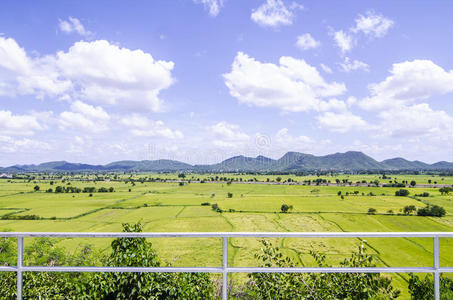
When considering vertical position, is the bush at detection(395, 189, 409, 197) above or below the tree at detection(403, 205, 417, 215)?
above

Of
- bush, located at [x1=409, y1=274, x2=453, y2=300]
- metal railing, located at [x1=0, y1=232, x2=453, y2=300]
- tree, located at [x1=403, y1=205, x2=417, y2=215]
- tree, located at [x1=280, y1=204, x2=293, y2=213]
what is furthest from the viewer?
tree, located at [x1=280, y1=204, x2=293, y2=213]

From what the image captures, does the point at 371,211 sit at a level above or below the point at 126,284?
below

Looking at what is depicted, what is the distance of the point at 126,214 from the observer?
46094mm

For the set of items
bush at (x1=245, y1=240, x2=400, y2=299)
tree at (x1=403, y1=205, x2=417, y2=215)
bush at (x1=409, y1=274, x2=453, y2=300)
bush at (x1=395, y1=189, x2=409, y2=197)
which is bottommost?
tree at (x1=403, y1=205, x2=417, y2=215)

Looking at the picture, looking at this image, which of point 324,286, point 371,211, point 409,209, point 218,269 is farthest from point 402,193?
point 218,269

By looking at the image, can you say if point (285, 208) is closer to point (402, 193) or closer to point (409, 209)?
point (409, 209)

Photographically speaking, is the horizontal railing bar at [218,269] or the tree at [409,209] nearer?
the horizontal railing bar at [218,269]

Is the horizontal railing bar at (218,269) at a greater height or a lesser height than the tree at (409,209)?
greater

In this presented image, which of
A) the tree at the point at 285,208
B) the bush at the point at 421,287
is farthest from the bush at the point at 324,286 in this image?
the tree at the point at 285,208

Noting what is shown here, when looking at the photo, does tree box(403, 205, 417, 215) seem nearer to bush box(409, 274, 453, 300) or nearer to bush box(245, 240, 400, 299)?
bush box(409, 274, 453, 300)

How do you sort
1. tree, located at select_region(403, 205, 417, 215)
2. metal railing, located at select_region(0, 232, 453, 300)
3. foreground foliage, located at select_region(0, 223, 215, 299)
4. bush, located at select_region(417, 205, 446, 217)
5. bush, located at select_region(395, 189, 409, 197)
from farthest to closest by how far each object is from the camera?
bush, located at select_region(395, 189, 409, 197), tree, located at select_region(403, 205, 417, 215), bush, located at select_region(417, 205, 446, 217), foreground foliage, located at select_region(0, 223, 215, 299), metal railing, located at select_region(0, 232, 453, 300)

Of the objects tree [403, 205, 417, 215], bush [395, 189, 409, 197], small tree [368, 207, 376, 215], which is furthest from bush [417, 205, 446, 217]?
bush [395, 189, 409, 197]

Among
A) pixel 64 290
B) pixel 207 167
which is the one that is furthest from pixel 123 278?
pixel 207 167

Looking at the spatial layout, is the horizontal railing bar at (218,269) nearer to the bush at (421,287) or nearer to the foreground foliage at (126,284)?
the foreground foliage at (126,284)
